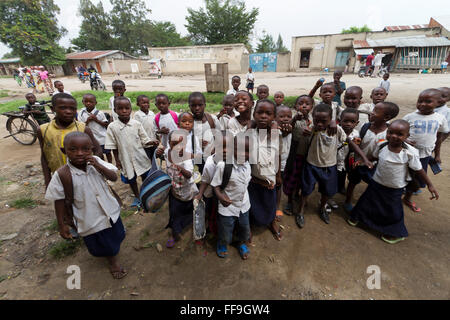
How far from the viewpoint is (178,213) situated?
8.15 ft

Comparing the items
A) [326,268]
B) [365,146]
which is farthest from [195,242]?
[365,146]

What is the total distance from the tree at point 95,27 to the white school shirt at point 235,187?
48419mm

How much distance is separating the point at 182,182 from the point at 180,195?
17cm

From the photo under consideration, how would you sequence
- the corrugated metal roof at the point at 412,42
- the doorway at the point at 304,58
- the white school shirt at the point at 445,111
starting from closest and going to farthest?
the white school shirt at the point at 445,111 → the corrugated metal roof at the point at 412,42 → the doorway at the point at 304,58

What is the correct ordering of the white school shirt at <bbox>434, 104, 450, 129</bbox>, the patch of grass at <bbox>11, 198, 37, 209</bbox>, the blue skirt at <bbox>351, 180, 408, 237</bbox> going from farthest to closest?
the patch of grass at <bbox>11, 198, 37, 209</bbox>, the white school shirt at <bbox>434, 104, 450, 129</bbox>, the blue skirt at <bbox>351, 180, 408, 237</bbox>

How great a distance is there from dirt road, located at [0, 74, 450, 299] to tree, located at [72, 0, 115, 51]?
154 ft

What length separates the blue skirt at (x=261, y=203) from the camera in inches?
93.3

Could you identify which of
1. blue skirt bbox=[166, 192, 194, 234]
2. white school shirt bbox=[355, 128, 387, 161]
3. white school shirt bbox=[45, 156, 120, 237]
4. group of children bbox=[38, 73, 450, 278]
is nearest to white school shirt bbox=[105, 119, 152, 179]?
group of children bbox=[38, 73, 450, 278]

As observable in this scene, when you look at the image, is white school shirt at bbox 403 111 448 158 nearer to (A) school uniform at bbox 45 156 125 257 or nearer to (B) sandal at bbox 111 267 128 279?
(A) school uniform at bbox 45 156 125 257

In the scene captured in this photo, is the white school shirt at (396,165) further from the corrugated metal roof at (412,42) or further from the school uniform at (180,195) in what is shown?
the corrugated metal roof at (412,42)

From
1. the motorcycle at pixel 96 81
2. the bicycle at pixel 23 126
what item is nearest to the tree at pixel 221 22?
the motorcycle at pixel 96 81

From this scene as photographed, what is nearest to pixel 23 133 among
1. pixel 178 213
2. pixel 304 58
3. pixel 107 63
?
pixel 178 213

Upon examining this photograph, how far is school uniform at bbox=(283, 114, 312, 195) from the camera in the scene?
2704mm

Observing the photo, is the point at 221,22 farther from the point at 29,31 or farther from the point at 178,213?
the point at 178,213
